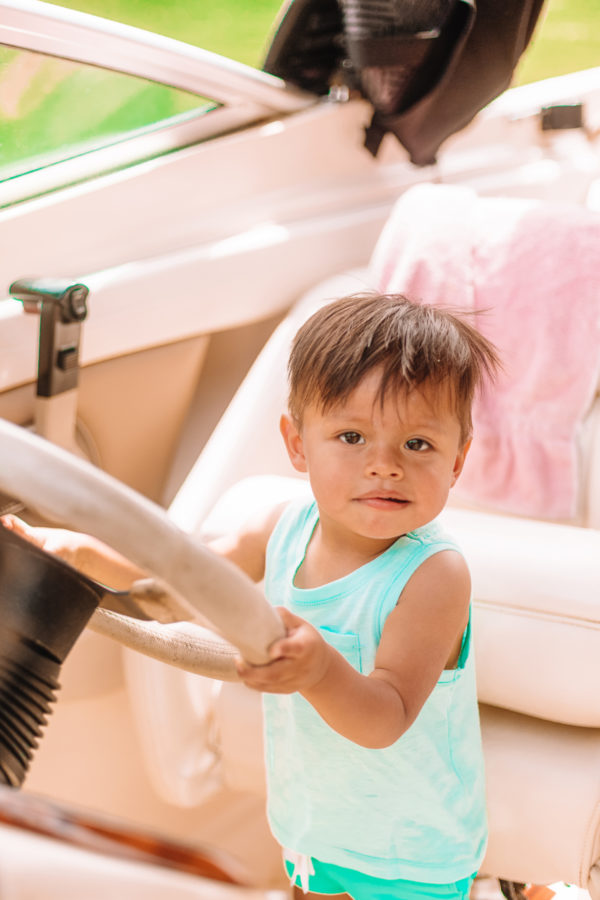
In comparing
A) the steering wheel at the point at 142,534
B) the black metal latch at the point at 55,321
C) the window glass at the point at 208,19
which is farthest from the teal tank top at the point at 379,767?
the window glass at the point at 208,19

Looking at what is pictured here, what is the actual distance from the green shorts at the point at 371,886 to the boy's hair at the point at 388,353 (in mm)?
471

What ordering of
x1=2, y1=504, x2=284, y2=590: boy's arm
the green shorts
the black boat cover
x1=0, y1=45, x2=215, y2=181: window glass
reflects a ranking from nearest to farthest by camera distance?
x1=2, y1=504, x2=284, y2=590: boy's arm, the green shorts, x1=0, y1=45, x2=215, y2=181: window glass, the black boat cover

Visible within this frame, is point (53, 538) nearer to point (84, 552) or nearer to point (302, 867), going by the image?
point (84, 552)

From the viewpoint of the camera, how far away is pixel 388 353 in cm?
91

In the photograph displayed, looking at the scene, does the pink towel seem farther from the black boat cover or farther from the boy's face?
the boy's face

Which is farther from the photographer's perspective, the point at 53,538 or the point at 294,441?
the point at 294,441

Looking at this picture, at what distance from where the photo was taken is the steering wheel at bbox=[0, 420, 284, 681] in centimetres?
53

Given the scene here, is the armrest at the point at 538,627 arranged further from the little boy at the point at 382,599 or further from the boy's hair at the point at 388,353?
the boy's hair at the point at 388,353

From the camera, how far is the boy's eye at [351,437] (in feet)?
3.03

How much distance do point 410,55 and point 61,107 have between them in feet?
2.11

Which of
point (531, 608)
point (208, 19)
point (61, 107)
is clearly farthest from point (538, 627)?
point (208, 19)

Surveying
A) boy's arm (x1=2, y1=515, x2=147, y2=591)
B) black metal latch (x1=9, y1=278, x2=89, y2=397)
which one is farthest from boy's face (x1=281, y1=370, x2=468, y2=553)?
black metal latch (x1=9, y1=278, x2=89, y2=397)

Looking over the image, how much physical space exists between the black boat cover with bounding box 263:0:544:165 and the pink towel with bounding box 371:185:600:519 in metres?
0.35

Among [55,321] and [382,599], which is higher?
[55,321]
